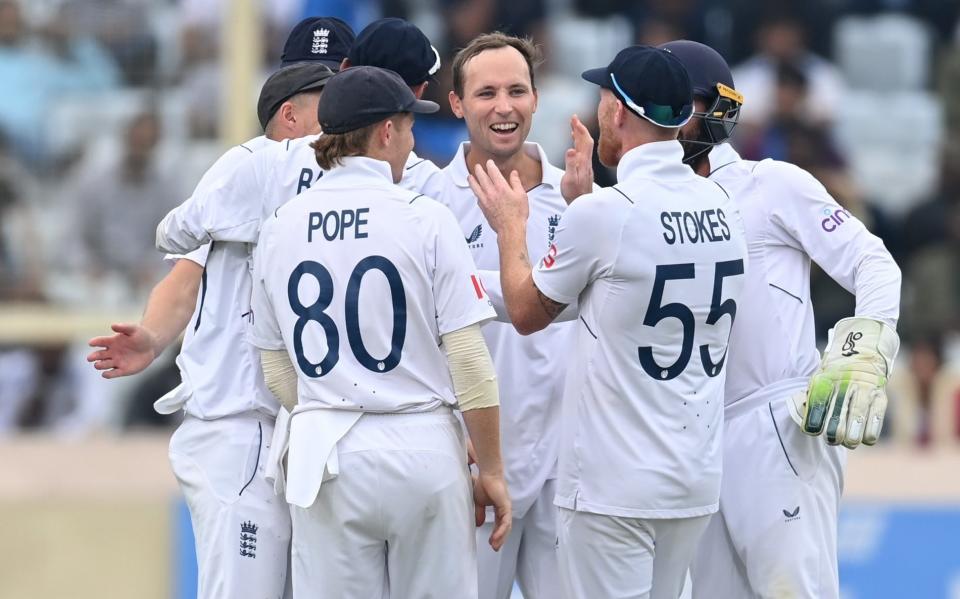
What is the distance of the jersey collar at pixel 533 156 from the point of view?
5.29 metres

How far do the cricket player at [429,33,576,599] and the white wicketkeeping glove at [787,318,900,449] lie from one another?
80cm

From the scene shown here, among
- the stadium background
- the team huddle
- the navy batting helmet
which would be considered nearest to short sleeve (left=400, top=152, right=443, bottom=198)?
the team huddle

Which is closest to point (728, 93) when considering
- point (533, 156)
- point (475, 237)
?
point (533, 156)

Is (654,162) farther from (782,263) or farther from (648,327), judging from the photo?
(782,263)

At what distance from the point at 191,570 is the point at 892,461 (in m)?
3.86

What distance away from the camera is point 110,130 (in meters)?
9.77

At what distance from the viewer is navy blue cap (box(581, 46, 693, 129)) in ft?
15.1

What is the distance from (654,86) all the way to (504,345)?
3.44ft

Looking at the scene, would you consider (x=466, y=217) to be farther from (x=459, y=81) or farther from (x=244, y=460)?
(x=244, y=460)

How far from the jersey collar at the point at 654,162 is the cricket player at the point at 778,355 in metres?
0.28

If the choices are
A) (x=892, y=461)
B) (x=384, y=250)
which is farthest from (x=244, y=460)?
(x=892, y=461)

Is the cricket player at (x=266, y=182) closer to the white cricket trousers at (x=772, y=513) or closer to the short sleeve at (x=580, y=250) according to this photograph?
the short sleeve at (x=580, y=250)

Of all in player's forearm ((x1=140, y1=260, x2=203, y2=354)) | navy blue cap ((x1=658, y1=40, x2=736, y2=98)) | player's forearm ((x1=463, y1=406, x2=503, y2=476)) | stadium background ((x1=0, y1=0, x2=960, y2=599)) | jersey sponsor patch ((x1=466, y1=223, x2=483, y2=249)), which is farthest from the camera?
stadium background ((x1=0, y1=0, x2=960, y2=599))

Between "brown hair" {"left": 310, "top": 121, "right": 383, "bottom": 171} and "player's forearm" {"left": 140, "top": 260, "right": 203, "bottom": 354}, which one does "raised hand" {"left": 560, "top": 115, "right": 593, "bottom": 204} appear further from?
"player's forearm" {"left": 140, "top": 260, "right": 203, "bottom": 354}
